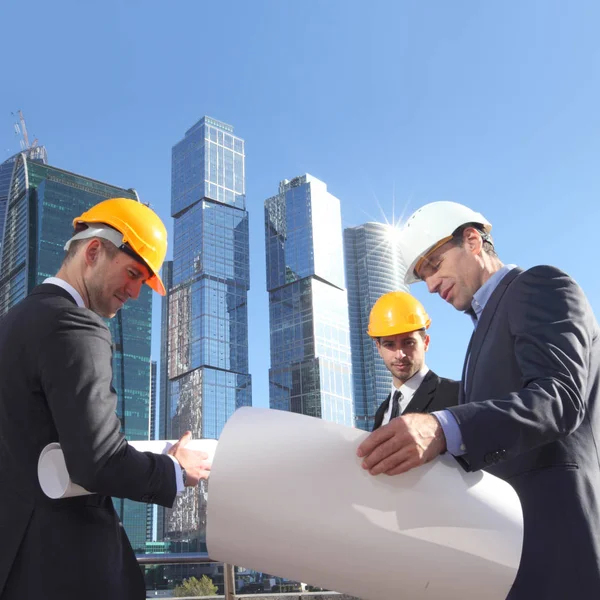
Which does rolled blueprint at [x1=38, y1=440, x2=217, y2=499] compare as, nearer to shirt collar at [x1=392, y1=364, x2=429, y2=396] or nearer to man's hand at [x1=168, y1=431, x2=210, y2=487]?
man's hand at [x1=168, y1=431, x2=210, y2=487]

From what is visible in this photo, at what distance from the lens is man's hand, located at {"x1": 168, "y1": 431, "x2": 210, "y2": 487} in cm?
180

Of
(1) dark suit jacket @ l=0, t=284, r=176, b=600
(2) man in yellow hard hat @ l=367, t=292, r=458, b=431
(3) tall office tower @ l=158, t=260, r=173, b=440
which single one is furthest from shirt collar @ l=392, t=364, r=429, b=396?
(3) tall office tower @ l=158, t=260, r=173, b=440

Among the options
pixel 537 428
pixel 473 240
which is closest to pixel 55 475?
pixel 537 428

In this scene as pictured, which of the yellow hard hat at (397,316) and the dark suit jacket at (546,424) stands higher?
the yellow hard hat at (397,316)

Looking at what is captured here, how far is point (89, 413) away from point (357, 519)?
29.7 inches

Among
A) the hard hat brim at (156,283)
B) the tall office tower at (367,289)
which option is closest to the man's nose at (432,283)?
the hard hat brim at (156,283)

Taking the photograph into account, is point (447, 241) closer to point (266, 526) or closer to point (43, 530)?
point (266, 526)

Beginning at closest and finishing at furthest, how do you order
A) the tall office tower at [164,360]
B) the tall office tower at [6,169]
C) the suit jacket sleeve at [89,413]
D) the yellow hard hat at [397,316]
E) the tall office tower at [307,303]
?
the suit jacket sleeve at [89,413] < the yellow hard hat at [397,316] < the tall office tower at [307,303] < the tall office tower at [164,360] < the tall office tower at [6,169]

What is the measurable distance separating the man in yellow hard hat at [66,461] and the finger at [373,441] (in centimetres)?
70

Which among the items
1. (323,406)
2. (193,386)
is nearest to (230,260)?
(193,386)

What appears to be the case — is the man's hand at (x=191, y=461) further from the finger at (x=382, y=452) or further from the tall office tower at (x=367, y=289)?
the tall office tower at (x=367, y=289)

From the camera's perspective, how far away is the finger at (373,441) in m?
1.27

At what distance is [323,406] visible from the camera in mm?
104188

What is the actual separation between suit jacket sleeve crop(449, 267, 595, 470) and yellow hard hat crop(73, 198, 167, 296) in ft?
3.77
